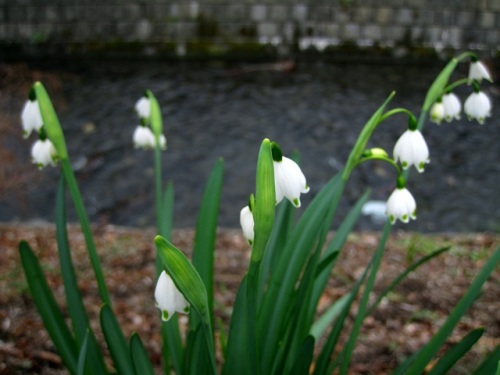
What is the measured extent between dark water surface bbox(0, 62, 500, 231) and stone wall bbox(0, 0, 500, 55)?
0.90 ft

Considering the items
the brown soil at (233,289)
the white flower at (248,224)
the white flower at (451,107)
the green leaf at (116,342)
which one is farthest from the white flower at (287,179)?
the brown soil at (233,289)

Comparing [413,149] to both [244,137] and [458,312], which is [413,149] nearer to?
[458,312]

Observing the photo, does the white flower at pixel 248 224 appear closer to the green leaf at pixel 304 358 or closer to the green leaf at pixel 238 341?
the green leaf at pixel 238 341

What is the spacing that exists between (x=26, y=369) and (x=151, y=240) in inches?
41.8

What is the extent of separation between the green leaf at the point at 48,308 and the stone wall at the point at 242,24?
531cm

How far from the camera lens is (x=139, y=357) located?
124 cm

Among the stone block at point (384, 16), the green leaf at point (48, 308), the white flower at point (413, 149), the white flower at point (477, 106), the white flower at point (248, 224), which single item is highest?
the white flower at point (477, 106)

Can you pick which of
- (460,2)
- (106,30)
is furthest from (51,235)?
(460,2)

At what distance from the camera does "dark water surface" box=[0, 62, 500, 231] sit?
389 cm

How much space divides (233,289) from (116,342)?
1.33 meters

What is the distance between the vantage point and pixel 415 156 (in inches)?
52.1

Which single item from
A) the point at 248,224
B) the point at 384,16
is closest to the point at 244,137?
the point at 384,16

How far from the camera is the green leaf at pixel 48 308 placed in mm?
1448

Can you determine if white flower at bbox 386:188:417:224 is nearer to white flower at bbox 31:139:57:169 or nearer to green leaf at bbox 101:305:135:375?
green leaf at bbox 101:305:135:375
